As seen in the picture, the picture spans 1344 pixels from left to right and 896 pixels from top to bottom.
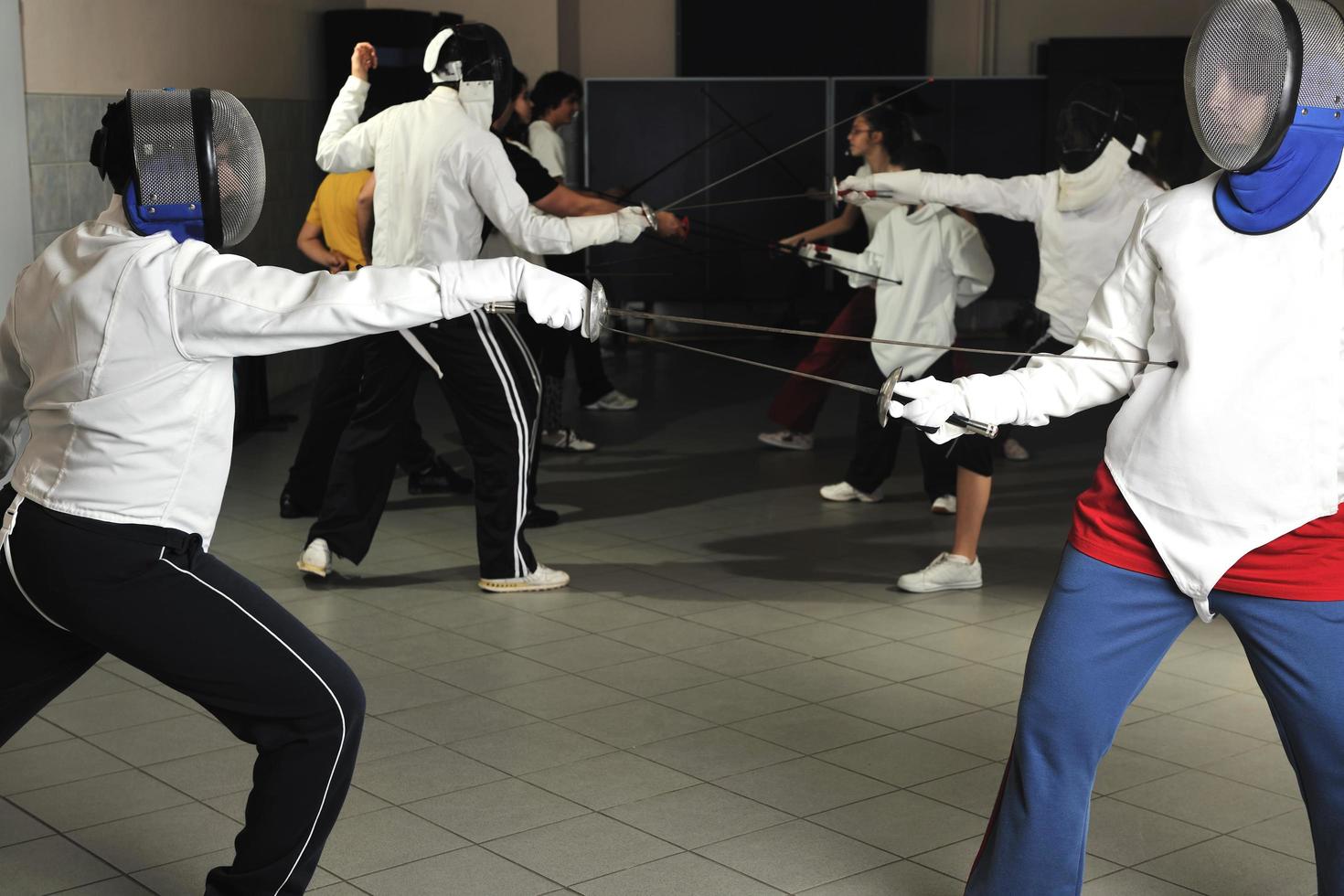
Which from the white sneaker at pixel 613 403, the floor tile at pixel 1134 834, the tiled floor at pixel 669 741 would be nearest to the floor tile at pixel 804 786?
the tiled floor at pixel 669 741

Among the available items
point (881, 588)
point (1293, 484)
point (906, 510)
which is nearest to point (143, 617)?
point (1293, 484)

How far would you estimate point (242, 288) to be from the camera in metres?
1.81

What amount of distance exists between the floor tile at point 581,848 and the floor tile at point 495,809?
3 cm

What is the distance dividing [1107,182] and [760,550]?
140cm

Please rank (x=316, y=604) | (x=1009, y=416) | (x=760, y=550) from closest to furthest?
(x=1009, y=416) < (x=316, y=604) < (x=760, y=550)

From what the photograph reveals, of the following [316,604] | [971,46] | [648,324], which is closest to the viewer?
[316,604]

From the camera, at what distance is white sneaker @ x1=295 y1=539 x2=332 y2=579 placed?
397 cm

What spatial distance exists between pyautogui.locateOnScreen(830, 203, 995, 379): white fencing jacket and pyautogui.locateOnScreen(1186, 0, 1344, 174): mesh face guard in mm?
2658

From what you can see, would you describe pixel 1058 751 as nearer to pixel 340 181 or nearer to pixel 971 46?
pixel 340 181

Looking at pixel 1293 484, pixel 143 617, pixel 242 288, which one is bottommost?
pixel 143 617

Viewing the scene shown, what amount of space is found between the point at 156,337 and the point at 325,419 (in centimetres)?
277

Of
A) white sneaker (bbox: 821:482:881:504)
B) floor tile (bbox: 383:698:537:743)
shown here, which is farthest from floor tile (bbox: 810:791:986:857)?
white sneaker (bbox: 821:482:881:504)

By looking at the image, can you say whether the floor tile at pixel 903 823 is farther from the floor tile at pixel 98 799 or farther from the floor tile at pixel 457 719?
the floor tile at pixel 98 799

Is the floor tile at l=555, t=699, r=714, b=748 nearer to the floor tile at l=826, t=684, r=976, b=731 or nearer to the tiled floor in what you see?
Result: the tiled floor
